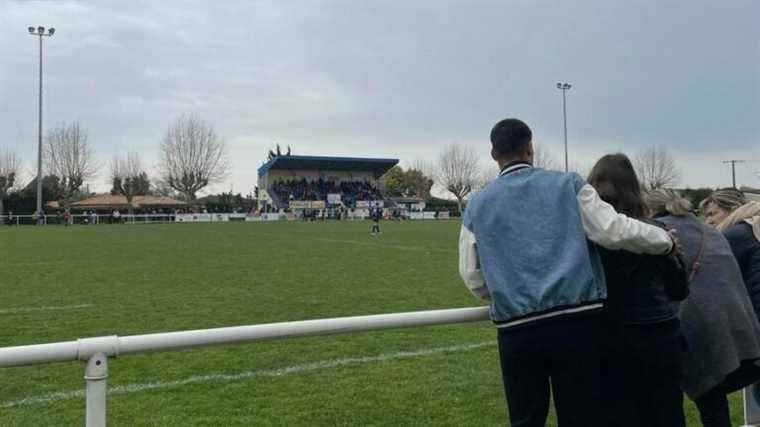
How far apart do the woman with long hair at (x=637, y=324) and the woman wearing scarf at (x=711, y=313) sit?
0.30 metres

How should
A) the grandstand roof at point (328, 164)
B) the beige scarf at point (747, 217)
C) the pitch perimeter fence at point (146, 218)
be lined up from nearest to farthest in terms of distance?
the beige scarf at point (747, 217)
the pitch perimeter fence at point (146, 218)
the grandstand roof at point (328, 164)

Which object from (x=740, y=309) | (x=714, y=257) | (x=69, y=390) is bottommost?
(x=69, y=390)

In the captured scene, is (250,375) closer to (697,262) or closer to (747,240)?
(697,262)

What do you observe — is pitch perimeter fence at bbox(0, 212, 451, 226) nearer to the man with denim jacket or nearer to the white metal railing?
the white metal railing

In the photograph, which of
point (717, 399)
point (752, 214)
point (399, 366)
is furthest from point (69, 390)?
point (752, 214)

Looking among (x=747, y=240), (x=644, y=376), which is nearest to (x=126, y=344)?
(x=644, y=376)

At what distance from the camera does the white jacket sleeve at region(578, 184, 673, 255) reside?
2.58 metres

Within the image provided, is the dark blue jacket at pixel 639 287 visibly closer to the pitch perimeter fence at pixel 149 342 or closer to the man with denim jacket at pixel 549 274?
the man with denim jacket at pixel 549 274

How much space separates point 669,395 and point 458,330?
483 cm

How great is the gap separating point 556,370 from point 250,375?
3768 mm

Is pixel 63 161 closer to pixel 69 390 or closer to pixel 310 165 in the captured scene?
pixel 310 165

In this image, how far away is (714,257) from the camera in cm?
330

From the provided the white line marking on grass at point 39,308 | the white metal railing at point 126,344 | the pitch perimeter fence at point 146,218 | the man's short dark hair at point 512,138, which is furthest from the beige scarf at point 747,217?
the pitch perimeter fence at point 146,218

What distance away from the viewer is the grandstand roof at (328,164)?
3105 inches
